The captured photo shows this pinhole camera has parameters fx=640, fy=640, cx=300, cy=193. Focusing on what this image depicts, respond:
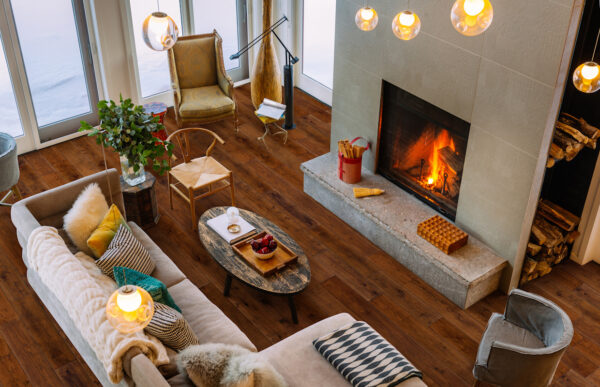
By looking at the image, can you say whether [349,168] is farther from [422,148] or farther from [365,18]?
[365,18]

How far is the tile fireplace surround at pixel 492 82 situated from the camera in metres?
4.03

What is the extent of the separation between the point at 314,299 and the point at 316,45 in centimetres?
364

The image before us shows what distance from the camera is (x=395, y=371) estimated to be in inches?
144

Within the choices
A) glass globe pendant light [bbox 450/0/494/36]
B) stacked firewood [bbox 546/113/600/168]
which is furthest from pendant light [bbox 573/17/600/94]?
glass globe pendant light [bbox 450/0/494/36]

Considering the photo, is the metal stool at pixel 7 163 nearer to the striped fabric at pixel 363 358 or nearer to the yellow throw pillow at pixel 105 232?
the yellow throw pillow at pixel 105 232

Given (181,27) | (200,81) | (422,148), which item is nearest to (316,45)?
(200,81)

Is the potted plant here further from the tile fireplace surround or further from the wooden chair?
the tile fireplace surround

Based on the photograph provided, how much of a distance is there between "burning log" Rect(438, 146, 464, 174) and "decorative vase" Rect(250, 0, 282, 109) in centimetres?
256

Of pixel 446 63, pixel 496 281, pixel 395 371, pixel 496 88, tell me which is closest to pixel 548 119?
pixel 496 88

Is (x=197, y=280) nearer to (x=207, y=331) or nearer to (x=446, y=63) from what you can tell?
(x=207, y=331)

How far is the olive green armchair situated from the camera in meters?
6.70

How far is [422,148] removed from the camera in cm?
537

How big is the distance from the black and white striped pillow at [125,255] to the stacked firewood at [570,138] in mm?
2871

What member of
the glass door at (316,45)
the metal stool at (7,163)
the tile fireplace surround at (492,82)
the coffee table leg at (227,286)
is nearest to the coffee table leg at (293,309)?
the coffee table leg at (227,286)
